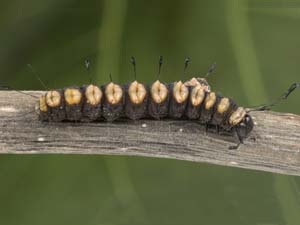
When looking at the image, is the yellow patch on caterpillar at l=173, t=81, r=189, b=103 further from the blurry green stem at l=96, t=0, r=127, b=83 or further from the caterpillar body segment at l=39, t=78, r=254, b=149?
the blurry green stem at l=96, t=0, r=127, b=83

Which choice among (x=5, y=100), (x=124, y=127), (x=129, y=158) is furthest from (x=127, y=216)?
(x=5, y=100)

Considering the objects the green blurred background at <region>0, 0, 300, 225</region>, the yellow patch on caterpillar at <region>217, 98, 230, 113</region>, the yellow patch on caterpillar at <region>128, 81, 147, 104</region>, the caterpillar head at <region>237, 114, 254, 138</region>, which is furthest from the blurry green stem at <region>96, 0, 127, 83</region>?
the caterpillar head at <region>237, 114, 254, 138</region>

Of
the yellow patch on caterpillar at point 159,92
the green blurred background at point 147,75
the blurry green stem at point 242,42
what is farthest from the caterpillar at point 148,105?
the blurry green stem at point 242,42

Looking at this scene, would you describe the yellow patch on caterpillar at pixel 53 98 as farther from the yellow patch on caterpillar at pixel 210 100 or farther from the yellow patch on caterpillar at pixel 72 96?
the yellow patch on caterpillar at pixel 210 100

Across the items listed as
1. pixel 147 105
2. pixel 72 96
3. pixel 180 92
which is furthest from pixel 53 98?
pixel 180 92

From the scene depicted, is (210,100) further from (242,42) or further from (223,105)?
(242,42)
